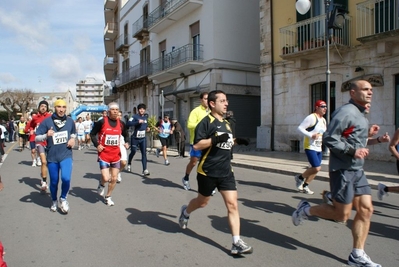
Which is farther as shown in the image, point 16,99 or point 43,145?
point 16,99

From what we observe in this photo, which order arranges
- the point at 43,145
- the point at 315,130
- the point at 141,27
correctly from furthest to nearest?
1. the point at 141,27
2. the point at 43,145
3. the point at 315,130

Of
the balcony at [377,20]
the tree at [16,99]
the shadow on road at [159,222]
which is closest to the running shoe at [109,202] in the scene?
the shadow on road at [159,222]

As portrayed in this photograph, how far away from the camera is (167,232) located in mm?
4848

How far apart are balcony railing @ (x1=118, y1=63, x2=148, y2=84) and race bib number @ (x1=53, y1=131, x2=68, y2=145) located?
22161mm

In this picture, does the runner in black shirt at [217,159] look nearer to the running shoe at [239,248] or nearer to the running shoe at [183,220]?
the running shoe at [239,248]

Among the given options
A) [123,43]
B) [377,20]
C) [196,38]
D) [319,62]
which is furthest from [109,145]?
[123,43]

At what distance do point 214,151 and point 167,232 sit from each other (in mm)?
1435

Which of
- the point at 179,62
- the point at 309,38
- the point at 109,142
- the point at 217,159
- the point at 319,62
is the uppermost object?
the point at 179,62

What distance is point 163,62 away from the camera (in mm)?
23719

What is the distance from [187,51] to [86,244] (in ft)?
58.1

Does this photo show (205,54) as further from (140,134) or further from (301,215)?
(301,215)

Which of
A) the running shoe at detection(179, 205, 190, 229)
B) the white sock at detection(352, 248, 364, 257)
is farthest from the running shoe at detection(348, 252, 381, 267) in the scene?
the running shoe at detection(179, 205, 190, 229)

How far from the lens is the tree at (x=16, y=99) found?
64.2 m

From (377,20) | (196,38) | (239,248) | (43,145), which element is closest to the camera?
(239,248)
